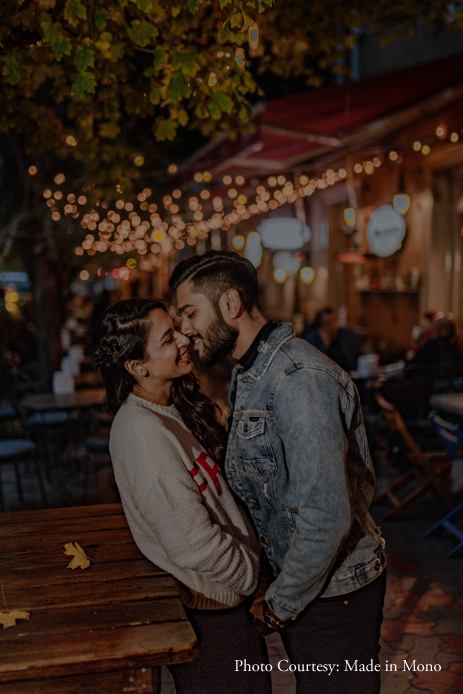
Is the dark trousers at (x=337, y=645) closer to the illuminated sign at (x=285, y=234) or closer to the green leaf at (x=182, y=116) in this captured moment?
the green leaf at (x=182, y=116)

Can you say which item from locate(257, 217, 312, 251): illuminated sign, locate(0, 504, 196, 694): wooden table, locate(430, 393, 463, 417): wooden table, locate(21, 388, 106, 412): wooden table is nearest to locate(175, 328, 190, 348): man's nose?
locate(0, 504, 196, 694): wooden table

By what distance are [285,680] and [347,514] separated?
5.93ft

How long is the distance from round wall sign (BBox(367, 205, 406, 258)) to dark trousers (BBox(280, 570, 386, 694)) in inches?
277

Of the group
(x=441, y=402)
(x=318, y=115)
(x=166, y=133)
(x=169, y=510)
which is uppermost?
(x=318, y=115)

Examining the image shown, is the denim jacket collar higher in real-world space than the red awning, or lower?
lower

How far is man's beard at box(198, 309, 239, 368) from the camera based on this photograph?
191 cm

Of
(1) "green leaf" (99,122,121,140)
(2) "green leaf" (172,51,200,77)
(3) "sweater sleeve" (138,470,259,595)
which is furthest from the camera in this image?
→ (1) "green leaf" (99,122,121,140)

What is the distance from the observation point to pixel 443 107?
813cm

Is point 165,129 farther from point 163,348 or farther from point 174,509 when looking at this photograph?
point 174,509

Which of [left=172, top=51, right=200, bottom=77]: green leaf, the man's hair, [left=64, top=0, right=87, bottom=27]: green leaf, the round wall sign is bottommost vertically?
the man's hair

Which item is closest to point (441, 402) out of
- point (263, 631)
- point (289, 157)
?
point (263, 631)

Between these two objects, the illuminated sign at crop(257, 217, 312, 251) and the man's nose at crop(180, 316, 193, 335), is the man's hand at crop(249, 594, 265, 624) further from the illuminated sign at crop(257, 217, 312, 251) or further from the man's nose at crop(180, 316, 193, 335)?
the illuminated sign at crop(257, 217, 312, 251)

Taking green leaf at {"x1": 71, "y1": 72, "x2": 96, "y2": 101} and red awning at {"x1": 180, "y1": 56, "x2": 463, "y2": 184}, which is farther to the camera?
red awning at {"x1": 180, "y1": 56, "x2": 463, "y2": 184}

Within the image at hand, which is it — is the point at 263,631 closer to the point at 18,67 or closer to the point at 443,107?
the point at 18,67
